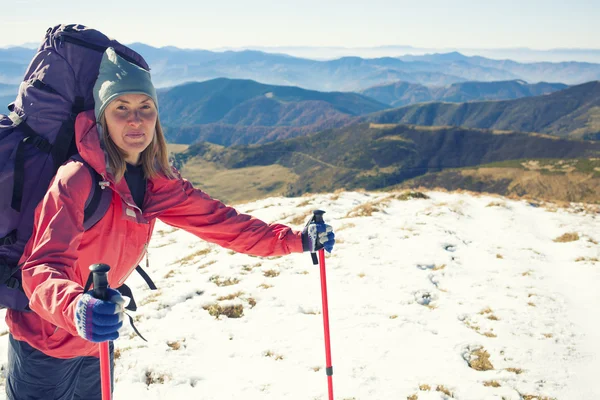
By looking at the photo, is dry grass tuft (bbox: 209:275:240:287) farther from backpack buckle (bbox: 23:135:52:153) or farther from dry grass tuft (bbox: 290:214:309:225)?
backpack buckle (bbox: 23:135:52:153)

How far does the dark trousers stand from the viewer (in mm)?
3910

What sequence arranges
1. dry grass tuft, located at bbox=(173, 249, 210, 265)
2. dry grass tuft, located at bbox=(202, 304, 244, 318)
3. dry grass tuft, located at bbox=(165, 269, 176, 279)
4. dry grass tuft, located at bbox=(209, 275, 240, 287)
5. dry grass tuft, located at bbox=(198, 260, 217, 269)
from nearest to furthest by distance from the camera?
dry grass tuft, located at bbox=(202, 304, 244, 318)
dry grass tuft, located at bbox=(209, 275, 240, 287)
dry grass tuft, located at bbox=(165, 269, 176, 279)
dry grass tuft, located at bbox=(198, 260, 217, 269)
dry grass tuft, located at bbox=(173, 249, 210, 265)

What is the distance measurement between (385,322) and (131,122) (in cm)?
706

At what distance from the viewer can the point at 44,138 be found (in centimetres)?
402

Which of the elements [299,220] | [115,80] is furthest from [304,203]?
[115,80]

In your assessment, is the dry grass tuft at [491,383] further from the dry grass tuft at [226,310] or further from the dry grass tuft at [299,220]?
the dry grass tuft at [299,220]

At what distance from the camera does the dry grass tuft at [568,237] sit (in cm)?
1526

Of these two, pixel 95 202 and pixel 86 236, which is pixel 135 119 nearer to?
pixel 95 202

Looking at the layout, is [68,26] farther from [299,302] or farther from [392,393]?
[299,302]

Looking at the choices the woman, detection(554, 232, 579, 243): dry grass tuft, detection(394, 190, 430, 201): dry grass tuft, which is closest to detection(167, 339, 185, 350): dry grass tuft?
the woman

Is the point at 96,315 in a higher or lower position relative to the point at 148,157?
lower

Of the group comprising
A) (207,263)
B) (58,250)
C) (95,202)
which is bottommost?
(207,263)

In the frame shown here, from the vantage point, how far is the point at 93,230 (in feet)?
12.5

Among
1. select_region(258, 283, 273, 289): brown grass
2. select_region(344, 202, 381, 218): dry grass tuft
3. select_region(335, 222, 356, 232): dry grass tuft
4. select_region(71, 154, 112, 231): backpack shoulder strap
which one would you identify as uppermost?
select_region(71, 154, 112, 231): backpack shoulder strap
